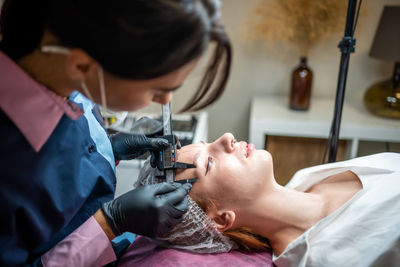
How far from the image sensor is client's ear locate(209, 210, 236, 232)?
1.13 meters

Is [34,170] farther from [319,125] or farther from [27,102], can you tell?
[319,125]

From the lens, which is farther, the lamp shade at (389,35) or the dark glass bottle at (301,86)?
the dark glass bottle at (301,86)

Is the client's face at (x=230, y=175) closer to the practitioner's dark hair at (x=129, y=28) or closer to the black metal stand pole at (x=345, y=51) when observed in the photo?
the black metal stand pole at (x=345, y=51)

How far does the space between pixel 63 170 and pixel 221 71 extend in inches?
19.6

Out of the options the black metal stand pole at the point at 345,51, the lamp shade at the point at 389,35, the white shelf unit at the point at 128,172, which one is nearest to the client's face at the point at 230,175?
Answer: the black metal stand pole at the point at 345,51

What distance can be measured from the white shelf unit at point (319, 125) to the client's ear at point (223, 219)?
3.32 ft

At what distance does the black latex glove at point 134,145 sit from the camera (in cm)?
118

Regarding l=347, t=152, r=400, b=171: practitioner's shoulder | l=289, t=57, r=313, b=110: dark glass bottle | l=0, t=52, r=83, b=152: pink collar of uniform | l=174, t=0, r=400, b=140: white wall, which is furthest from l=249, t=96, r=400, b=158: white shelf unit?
l=0, t=52, r=83, b=152: pink collar of uniform

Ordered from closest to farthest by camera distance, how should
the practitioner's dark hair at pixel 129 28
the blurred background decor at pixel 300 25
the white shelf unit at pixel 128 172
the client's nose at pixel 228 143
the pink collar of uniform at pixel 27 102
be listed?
the practitioner's dark hair at pixel 129 28, the pink collar of uniform at pixel 27 102, the client's nose at pixel 228 143, the white shelf unit at pixel 128 172, the blurred background decor at pixel 300 25

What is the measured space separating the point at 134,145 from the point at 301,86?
4.56 ft

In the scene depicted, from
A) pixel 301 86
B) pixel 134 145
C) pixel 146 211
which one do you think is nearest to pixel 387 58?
pixel 301 86

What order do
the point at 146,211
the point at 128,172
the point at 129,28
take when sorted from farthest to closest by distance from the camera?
the point at 128,172 → the point at 146,211 → the point at 129,28

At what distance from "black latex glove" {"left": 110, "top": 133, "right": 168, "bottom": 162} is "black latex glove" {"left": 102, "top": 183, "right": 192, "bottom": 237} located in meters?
0.19

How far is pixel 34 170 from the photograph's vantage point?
0.80m
